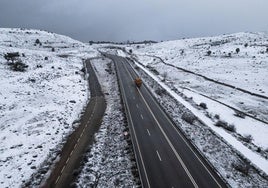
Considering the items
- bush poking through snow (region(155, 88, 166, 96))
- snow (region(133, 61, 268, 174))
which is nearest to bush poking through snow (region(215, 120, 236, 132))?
snow (region(133, 61, 268, 174))

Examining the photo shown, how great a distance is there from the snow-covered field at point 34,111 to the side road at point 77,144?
3.91 feet

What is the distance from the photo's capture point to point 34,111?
3716cm

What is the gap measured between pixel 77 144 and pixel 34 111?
12970 mm

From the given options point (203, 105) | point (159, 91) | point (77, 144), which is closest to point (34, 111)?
point (77, 144)

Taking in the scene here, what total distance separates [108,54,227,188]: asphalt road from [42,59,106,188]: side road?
16.0 ft

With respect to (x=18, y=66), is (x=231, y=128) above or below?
below

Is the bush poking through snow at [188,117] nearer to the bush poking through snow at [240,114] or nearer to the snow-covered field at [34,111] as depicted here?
the bush poking through snow at [240,114]

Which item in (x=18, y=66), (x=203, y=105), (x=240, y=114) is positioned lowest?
(x=240, y=114)

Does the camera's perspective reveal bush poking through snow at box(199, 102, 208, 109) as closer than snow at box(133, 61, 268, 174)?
No

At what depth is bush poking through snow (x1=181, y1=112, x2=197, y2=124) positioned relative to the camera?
34.7 meters

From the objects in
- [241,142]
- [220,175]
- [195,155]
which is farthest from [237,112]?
[220,175]

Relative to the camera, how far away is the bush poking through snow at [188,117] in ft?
114

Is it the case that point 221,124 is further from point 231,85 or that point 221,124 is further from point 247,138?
point 231,85

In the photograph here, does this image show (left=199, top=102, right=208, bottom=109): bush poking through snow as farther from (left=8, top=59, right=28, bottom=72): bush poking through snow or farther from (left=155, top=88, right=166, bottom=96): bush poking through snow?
(left=8, top=59, right=28, bottom=72): bush poking through snow
